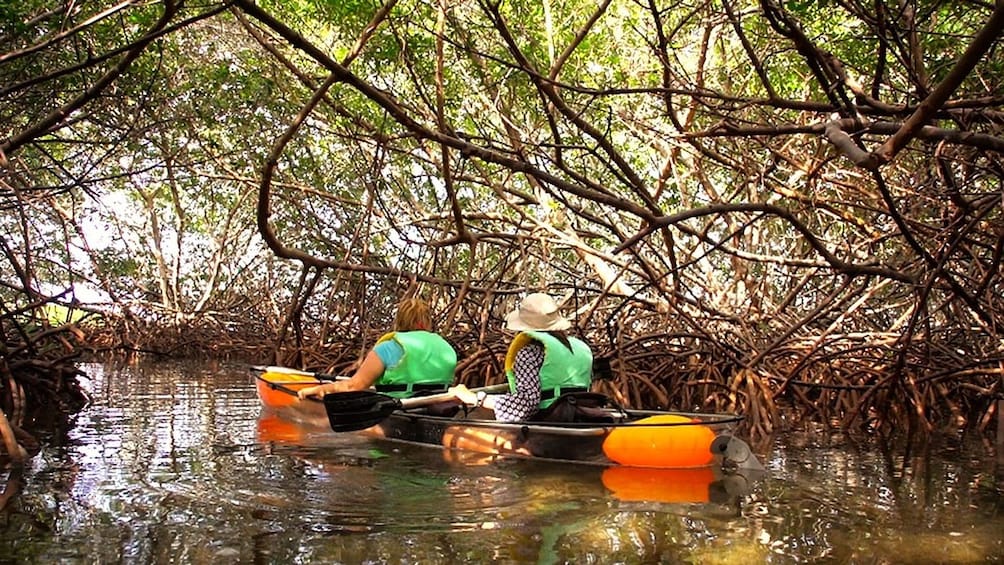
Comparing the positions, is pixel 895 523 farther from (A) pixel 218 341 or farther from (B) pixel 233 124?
(A) pixel 218 341

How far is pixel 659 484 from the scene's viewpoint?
4.39 meters

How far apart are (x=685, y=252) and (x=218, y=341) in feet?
28.9

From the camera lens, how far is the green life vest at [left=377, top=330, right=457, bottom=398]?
5715 mm

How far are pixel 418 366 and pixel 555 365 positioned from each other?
1062mm

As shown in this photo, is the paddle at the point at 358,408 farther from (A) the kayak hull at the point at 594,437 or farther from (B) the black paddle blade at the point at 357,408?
(A) the kayak hull at the point at 594,437

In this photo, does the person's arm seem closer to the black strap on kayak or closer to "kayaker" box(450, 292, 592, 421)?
the black strap on kayak

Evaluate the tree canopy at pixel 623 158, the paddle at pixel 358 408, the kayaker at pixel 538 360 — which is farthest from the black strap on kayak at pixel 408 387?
the tree canopy at pixel 623 158

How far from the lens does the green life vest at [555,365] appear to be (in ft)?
16.6

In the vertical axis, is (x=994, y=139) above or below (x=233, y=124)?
below

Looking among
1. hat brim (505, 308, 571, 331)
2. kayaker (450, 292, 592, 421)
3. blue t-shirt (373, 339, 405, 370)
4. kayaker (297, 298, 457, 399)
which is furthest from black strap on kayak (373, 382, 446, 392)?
hat brim (505, 308, 571, 331)

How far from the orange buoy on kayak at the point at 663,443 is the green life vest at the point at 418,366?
148 centimetres

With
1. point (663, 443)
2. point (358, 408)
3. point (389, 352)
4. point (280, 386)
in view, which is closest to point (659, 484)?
point (663, 443)

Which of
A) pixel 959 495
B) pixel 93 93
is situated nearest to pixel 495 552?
pixel 959 495

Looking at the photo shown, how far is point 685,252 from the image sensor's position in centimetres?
821
